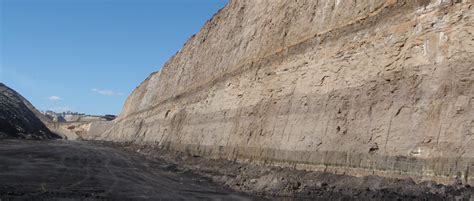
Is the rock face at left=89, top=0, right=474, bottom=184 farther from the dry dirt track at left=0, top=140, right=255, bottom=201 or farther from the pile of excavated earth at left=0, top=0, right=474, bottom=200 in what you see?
the dry dirt track at left=0, top=140, right=255, bottom=201

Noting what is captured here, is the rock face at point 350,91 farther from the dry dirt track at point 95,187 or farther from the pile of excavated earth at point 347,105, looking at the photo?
the dry dirt track at point 95,187

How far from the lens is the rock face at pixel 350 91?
1076 cm

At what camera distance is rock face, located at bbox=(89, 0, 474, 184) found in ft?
35.3

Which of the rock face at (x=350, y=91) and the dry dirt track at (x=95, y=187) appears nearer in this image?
the rock face at (x=350, y=91)

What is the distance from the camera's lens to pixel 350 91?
47.3 ft

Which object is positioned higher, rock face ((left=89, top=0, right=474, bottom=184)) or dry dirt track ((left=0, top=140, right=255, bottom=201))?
rock face ((left=89, top=0, right=474, bottom=184))

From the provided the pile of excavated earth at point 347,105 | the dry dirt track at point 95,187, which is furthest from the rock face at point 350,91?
the dry dirt track at point 95,187

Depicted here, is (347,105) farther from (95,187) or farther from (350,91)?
(95,187)

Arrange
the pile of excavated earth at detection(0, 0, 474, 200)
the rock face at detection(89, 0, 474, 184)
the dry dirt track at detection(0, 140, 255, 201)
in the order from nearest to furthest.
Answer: the pile of excavated earth at detection(0, 0, 474, 200) < the rock face at detection(89, 0, 474, 184) < the dry dirt track at detection(0, 140, 255, 201)

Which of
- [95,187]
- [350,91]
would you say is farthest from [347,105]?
[95,187]

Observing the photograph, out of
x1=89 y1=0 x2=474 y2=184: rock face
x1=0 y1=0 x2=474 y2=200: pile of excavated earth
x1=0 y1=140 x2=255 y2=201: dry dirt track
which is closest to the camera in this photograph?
x1=0 y1=0 x2=474 y2=200: pile of excavated earth

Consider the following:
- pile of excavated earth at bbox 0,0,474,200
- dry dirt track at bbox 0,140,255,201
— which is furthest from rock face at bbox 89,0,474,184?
dry dirt track at bbox 0,140,255,201

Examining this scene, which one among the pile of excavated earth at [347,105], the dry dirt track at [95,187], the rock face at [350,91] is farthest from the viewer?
the dry dirt track at [95,187]

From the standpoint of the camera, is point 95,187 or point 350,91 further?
point 350,91
